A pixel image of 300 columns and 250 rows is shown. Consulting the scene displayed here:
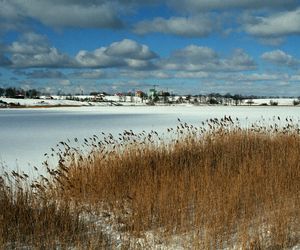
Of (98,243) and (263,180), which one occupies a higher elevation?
(263,180)

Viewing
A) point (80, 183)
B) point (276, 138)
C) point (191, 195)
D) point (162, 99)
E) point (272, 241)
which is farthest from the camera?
point (162, 99)

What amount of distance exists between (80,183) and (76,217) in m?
1.88

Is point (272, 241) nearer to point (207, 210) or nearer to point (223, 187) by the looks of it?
point (207, 210)

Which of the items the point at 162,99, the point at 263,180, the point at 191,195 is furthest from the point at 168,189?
the point at 162,99

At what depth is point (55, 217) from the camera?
5.27m

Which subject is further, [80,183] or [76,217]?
[80,183]

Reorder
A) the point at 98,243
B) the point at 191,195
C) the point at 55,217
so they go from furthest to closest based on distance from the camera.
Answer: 1. the point at 191,195
2. the point at 55,217
3. the point at 98,243

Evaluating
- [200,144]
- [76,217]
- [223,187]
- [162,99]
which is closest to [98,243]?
[76,217]

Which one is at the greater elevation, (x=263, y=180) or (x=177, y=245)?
(x=263, y=180)

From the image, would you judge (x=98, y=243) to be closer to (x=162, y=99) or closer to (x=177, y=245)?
(x=177, y=245)

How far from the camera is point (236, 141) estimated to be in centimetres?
1074

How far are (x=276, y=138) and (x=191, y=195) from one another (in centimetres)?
589

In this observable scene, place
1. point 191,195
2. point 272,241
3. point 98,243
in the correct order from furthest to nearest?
point 191,195, point 98,243, point 272,241

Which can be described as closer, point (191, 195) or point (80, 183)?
point (191, 195)
